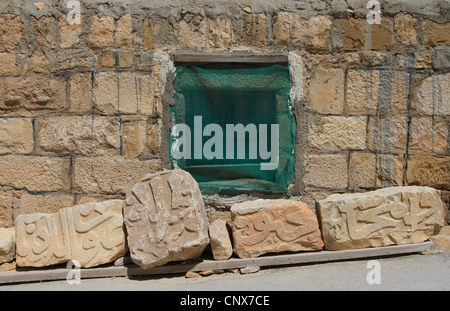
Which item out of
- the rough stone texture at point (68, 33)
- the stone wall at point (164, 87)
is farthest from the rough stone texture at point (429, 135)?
the rough stone texture at point (68, 33)

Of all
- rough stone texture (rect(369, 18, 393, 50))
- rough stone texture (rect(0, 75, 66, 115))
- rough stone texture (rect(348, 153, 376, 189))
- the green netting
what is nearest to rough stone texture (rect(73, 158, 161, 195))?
the green netting

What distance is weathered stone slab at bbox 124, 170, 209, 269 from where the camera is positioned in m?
2.69

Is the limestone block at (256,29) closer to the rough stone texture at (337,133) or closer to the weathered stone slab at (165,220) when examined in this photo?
the rough stone texture at (337,133)

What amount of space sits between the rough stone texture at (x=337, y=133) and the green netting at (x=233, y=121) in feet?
0.68

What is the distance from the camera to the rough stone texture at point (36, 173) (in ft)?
11.2

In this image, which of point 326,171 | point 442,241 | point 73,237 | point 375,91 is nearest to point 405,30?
point 375,91

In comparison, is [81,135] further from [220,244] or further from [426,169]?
[426,169]

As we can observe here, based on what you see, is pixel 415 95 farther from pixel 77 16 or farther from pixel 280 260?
pixel 77 16

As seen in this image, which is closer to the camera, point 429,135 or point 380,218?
point 380,218

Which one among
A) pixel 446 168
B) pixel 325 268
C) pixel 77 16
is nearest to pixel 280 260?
pixel 325 268

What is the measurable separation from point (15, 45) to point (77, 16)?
1.98ft

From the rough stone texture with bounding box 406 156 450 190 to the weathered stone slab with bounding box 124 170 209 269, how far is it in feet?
6.46

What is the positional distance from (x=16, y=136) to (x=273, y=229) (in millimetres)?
2370

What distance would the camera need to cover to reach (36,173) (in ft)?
11.2
